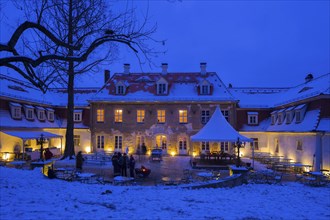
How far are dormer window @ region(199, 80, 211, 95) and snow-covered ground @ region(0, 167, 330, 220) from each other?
17940mm

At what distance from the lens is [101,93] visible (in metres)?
31.6

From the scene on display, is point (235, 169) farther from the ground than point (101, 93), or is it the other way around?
point (101, 93)

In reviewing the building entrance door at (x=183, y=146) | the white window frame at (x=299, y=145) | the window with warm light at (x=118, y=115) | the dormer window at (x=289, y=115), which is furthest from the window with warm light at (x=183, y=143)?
the white window frame at (x=299, y=145)

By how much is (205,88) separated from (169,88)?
3.53 m

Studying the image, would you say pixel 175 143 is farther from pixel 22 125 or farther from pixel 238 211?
pixel 238 211

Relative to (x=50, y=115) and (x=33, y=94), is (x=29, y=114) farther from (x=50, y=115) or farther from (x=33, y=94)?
(x=50, y=115)

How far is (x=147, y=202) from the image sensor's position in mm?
9391

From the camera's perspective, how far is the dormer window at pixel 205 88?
3064 cm

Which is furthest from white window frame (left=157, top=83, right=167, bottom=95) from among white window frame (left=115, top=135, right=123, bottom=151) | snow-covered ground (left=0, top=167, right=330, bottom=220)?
snow-covered ground (left=0, top=167, right=330, bottom=220)

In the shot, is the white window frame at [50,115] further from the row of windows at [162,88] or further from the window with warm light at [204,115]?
the window with warm light at [204,115]

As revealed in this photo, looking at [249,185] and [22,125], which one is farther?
[22,125]

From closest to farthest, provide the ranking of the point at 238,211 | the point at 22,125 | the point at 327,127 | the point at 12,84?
the point at 238,211, the point at 327,127, the point at 22,125, the point at 12,84

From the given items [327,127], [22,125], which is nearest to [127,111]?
[22,125]

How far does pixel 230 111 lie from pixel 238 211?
21934 millimetres
